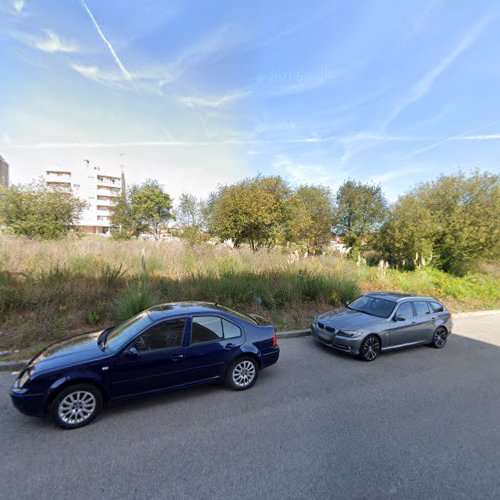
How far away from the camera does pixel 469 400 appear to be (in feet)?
13.7

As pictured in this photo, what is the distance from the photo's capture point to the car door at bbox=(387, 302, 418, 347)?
235 inches

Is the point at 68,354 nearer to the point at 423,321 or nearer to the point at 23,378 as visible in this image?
the point at 23,378

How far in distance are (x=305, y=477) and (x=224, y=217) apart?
14674mm

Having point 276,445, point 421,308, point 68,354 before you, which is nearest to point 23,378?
point 68,354

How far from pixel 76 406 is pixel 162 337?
126cm

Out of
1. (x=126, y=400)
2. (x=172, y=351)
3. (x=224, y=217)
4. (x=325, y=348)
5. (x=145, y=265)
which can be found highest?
(x=224, y=217)

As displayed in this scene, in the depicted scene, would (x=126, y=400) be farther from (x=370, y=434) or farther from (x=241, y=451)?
(x=370, y=434)

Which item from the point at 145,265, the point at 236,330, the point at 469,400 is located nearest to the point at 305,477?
the point at 236,330

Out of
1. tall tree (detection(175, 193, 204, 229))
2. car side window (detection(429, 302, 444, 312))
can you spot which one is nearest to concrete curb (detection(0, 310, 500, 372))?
car side window (detection(429, 302, 444, 312))

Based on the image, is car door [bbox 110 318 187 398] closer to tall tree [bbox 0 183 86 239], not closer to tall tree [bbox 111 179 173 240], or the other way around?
tall tree [bbox 0 183 86 239]

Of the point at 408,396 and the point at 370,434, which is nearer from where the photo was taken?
the point at 370,434

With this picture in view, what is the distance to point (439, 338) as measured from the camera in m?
6.75

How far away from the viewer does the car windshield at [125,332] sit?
3680 millimetres

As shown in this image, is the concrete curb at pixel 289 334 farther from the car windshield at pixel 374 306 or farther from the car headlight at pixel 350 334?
the car headlight at pixel 350 334
